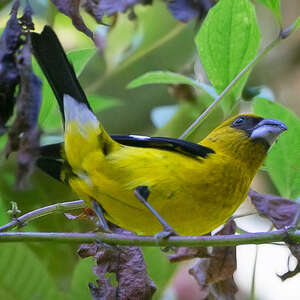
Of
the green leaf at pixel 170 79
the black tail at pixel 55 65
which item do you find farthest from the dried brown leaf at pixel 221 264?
the black tail at pixel 55 65

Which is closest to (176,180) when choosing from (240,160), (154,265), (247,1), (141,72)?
(240,160)

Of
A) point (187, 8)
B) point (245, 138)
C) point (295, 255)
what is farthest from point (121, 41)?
point (295, 255)

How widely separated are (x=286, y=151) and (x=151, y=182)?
21.0 inches

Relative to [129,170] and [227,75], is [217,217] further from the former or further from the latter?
[227,75]

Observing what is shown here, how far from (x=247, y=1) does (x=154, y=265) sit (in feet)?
3.09

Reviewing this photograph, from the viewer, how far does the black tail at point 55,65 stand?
1545 mm

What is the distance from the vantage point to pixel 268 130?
1899mm

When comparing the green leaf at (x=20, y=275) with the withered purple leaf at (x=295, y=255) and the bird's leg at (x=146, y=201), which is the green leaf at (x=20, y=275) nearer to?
the bird's leg at (x=146, y=201)

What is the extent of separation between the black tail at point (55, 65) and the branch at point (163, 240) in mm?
514

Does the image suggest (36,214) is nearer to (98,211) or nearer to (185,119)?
(98,211)

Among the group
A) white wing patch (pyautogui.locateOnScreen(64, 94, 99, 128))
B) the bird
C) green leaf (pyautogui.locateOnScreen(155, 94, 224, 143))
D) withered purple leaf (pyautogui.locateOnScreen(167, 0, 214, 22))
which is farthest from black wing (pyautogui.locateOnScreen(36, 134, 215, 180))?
green leaf (pyautogui.locateOnScreen(155, 94, 224, 143))

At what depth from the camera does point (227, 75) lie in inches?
76.2

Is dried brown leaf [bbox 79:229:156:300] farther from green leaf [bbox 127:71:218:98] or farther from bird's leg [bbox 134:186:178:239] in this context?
green leaf [bbox 127:71:218:98]

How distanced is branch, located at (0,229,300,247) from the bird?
0.22 meters
